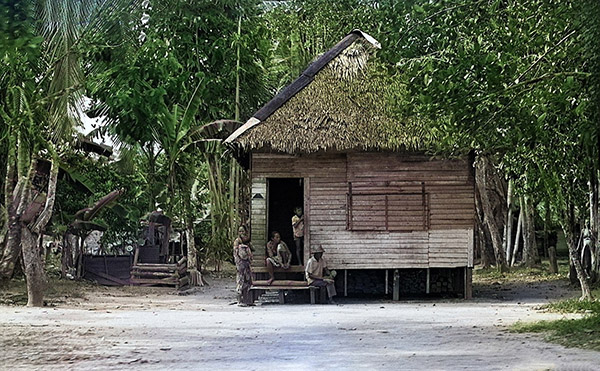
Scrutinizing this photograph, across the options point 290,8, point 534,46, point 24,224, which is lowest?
point 24,224

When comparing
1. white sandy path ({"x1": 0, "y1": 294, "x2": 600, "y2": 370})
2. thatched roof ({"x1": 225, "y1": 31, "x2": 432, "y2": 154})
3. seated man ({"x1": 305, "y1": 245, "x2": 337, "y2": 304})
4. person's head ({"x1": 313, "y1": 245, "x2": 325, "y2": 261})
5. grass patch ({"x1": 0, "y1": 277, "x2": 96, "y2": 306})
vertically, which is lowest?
white sandy path ({"x1": 0, "y1": 294, "x2": 600, "y2": 370})

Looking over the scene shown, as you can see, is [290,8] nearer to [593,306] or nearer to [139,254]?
[139,254]

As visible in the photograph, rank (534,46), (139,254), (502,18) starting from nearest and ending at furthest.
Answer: (534,46), (502,18), (139,254)

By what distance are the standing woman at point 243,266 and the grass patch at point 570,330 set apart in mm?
4822

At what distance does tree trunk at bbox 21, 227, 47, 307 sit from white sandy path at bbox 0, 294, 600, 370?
1.69 feet

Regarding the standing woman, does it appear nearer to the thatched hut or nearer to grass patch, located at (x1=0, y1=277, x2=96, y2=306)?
the thatched hut

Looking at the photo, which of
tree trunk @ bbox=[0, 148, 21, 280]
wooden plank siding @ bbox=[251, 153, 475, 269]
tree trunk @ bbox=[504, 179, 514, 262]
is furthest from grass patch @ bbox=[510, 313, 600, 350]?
tree trunk @ bbox=[504, 179, 514, 262]

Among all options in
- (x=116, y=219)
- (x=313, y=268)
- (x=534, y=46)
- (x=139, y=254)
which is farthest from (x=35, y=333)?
(x=116, y=219)

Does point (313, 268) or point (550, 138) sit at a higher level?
point (550, 138)

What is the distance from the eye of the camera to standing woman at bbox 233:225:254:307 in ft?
45.0

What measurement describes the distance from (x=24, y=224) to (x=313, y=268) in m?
4.55

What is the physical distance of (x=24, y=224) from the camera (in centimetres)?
1268

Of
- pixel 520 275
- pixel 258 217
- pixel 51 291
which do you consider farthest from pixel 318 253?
pixel 520 275

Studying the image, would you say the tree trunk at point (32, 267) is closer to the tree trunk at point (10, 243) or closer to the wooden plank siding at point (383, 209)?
the tree trunk at point (10, 243)
